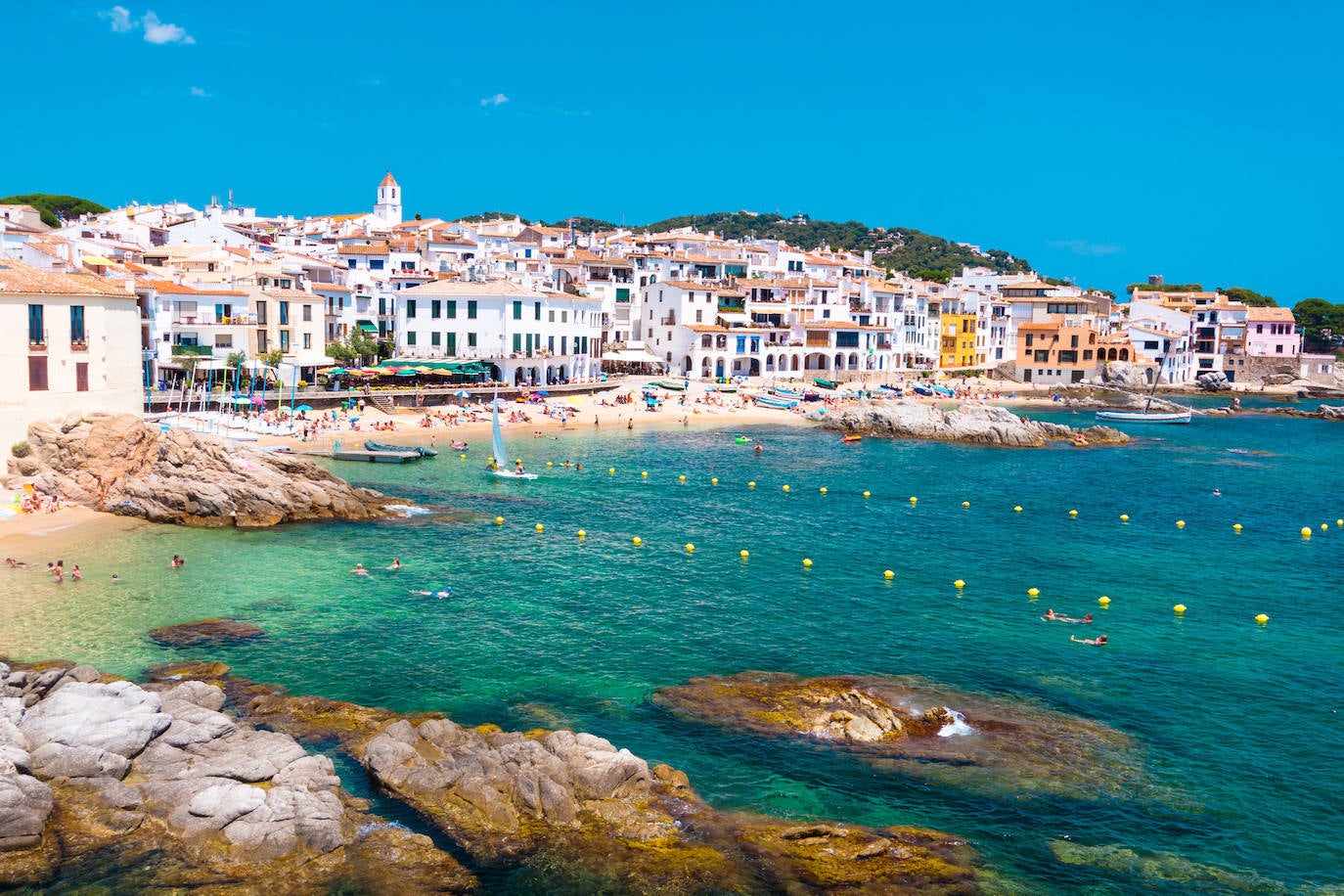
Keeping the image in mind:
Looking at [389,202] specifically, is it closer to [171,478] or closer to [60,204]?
[60,204]

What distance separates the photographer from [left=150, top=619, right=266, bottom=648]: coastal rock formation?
1131 inches

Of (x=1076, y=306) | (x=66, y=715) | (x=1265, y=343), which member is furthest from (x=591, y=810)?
(x=1265, y=343)

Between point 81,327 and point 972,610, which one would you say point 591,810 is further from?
point 81,327

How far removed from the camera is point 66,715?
21391 mm

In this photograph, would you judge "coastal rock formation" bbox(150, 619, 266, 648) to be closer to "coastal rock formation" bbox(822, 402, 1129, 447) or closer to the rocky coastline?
the rocky coastline

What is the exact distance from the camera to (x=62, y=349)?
46.4 meters

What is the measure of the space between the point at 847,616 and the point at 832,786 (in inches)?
496

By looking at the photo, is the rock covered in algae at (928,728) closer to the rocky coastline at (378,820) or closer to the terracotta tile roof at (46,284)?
the rocky coastline at (378,820)

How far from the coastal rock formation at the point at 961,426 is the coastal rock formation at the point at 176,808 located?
217 feet

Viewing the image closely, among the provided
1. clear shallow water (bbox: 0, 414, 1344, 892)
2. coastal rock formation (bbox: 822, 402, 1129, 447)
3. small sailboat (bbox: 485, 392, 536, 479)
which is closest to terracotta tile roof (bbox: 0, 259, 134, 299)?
clear shallow water (bbox: 0, 414, 1344, 892)

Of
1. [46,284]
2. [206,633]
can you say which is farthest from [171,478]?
[206,633]

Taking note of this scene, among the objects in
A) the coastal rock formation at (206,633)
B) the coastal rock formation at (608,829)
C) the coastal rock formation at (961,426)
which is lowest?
the coastal rock formation at (608,829)

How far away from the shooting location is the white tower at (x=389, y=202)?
488 ft

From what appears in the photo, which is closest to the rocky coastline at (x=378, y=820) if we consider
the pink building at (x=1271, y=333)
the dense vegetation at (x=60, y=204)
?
the dense vegetation at (x=60, y=204)
